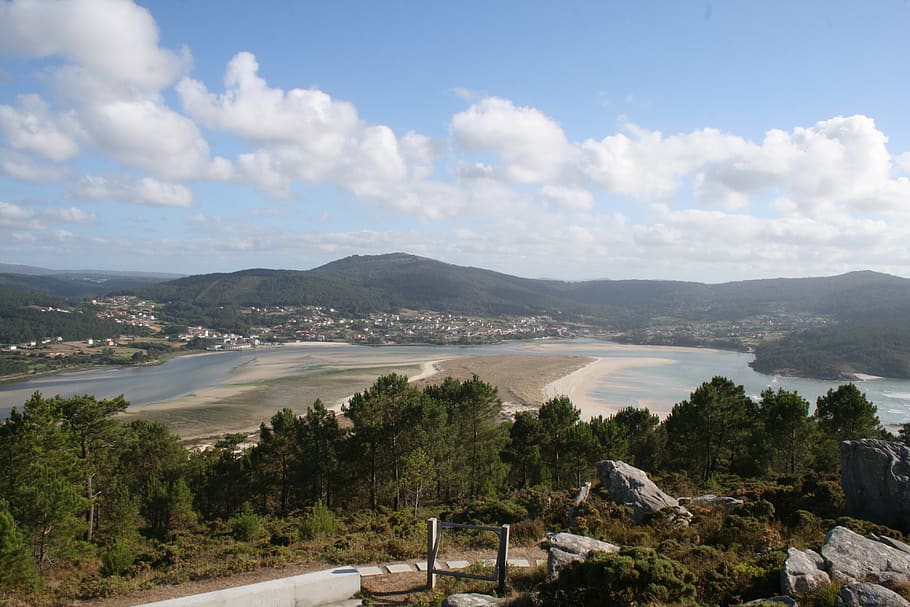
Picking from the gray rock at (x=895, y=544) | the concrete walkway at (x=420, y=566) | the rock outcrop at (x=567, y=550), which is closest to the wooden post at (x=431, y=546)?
the concrete walkway at (x=420, y=566)

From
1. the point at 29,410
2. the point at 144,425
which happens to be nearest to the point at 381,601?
the point at 29,410

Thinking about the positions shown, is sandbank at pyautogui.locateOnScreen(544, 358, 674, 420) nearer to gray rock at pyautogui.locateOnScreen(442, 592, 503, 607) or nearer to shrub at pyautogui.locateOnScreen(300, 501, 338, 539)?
shrub at pyautogui.locateOnScreen(300, 501, 338, 539)

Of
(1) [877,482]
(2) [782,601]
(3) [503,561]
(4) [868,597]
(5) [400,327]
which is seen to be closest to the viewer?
(4) [868,597]

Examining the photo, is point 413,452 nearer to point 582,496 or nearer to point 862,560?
point 582,496

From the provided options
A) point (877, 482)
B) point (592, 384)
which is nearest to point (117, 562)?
point (877, 482)

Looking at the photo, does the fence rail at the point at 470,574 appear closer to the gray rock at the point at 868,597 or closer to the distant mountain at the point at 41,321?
the gray rock at the point at 868,597

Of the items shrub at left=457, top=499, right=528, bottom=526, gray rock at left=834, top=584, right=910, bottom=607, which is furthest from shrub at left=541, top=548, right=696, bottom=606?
shrub at left=457, top=499, right=528, bottom=526

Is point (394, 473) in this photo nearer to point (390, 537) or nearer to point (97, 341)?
point (390, 537)
